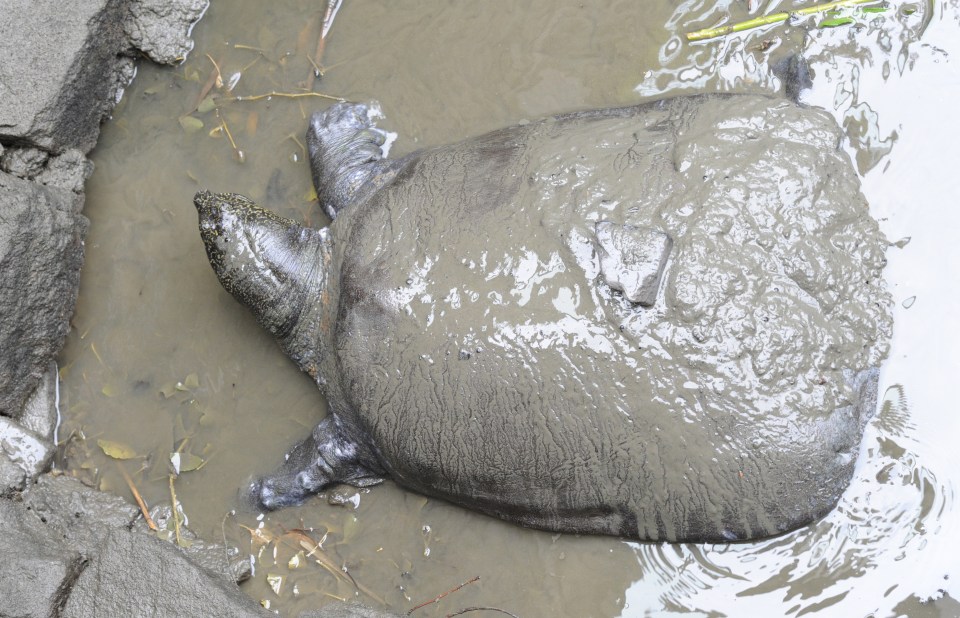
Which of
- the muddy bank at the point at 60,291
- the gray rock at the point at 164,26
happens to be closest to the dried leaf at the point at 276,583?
the muddy bank at the point at 60,291

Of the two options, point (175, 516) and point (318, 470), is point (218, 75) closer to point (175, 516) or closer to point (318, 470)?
point (318, 470)

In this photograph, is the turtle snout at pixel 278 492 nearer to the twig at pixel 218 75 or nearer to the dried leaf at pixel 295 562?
the dried leaf at pixel 295 562

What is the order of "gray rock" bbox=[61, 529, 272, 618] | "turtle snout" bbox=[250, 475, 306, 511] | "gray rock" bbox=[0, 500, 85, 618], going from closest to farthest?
"gray rock" bbox=[0, 500, 85, 618]
"gray rock" bbox=[61, 529, 272, 618]
"turtle snout" bbox=[250, 475, 306, 511]

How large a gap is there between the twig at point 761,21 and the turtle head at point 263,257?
7.48 feet

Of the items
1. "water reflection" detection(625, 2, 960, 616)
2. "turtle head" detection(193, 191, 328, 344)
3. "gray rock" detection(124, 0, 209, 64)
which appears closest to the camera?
"water reflection" detection(625, 2, 960, 616)

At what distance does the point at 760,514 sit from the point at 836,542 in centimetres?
57

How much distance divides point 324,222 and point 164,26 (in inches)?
58.9

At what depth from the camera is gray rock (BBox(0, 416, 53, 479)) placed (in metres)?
4.07

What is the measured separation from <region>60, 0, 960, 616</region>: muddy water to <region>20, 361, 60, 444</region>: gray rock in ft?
0.25

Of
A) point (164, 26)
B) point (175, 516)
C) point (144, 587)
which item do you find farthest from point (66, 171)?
point (144, 587)

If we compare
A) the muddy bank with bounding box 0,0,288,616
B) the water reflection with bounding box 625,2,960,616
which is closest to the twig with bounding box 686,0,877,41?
the water reflection with bounding box 625,2,960,616

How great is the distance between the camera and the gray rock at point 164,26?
4496mm

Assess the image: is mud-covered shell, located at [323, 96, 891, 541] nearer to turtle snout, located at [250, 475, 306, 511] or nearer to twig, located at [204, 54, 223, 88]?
turtle snout, located at [250, 475, 306, 511]

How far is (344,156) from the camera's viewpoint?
423cm
